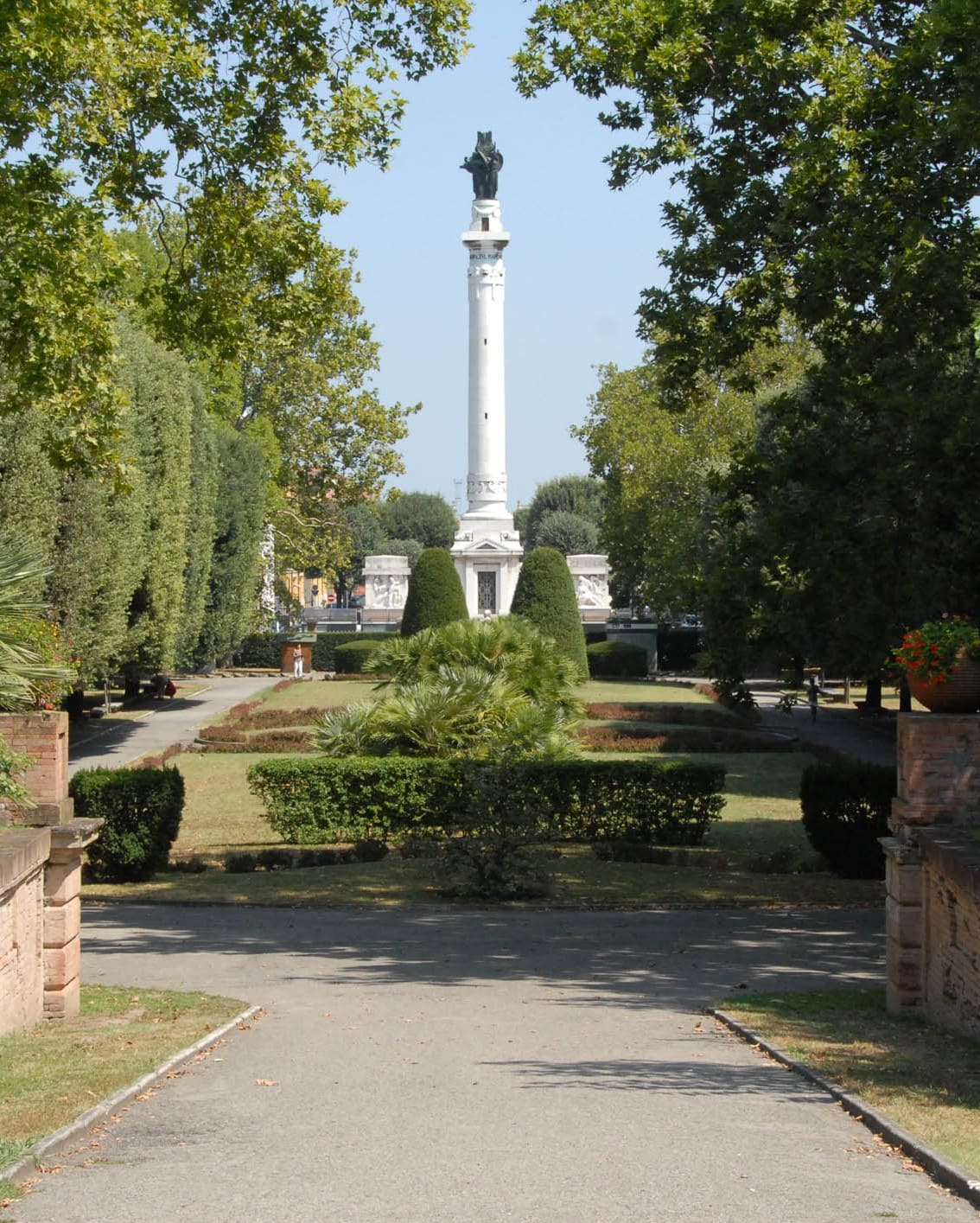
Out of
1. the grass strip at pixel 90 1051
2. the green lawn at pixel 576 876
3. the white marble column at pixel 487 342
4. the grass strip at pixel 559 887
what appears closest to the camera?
the grass strip at pixel 90 1051

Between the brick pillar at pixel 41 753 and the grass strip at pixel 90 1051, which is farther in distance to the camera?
the brick pillar at pixel 41 753

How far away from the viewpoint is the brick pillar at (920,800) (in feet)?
33.3

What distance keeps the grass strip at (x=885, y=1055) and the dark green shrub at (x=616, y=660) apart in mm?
47907

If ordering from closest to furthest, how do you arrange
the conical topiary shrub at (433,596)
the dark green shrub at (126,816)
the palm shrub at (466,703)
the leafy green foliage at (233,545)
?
1. the dark green shrub at (126,816)
2. the palm shrub at (466,703)
3. the conical topiary shrub at (433,596)
4. the leafy green foliage at (233,545)

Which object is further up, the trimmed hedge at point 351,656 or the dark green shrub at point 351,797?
the trimmed hedge at point 351,656

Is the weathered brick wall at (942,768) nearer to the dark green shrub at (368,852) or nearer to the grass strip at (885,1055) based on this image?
the grass strip at (885,1055)

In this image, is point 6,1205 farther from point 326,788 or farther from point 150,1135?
point 326,788

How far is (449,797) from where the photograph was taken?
21.0 m

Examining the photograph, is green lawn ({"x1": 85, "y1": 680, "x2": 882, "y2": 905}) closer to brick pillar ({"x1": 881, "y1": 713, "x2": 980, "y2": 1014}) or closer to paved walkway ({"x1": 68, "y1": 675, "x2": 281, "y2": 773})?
paved walkway ({"x1": 68, "y1": 675, "x2": 281, "y2": 773})

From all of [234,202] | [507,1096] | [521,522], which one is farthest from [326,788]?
[521,522]

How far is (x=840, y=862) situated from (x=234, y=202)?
1075 centimetres

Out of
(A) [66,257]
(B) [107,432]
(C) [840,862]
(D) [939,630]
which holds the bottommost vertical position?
(C) [840,862]

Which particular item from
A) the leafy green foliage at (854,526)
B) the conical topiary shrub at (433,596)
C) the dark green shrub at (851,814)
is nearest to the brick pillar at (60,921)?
the leafy green foliage at (854,526)

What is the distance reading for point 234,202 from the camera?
59.2ft
